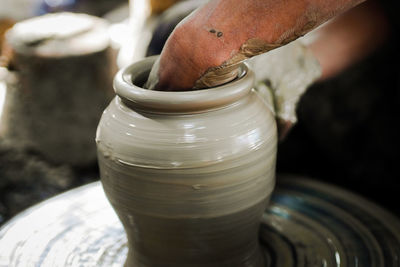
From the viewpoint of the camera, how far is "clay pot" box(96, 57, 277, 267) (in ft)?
3.78

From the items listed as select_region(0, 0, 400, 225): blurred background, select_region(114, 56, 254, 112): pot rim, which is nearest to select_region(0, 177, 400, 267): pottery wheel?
select_region(114, 56, 254, 112): pot rim

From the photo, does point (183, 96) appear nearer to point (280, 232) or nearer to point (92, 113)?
point (280, 232)

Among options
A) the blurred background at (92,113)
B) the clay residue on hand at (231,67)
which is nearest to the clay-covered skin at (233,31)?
the clay residue on hand at (231,67)

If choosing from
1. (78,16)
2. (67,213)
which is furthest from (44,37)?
(67,213)

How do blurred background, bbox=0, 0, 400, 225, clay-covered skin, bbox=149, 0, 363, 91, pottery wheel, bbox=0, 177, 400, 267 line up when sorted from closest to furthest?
clay-covered skin, bbox=149, 0, 363, 91
pottery wheel, bbox=0, 177, 400, 267
blurred background, bbox=0, 0, 400, 225

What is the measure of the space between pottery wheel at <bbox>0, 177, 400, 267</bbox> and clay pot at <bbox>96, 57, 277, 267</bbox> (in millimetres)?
201

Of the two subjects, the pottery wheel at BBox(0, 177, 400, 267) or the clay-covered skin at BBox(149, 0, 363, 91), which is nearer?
the clay-covered skin at BBox(149, 0, 363, 91)

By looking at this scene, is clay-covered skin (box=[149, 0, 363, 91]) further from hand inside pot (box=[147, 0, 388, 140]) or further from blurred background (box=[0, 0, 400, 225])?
blurred background (box=[0, 0, 400, 225])

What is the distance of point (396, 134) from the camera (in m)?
2.52

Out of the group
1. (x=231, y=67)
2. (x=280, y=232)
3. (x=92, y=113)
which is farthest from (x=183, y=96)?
(x=92, y=113)

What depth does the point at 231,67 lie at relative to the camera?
1.21 metres

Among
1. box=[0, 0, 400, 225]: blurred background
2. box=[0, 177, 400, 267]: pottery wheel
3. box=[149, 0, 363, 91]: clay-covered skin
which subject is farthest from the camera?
box=[0, 0, 400, 225]: blurred background

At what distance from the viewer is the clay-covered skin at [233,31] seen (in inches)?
43.1

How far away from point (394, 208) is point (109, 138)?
1395mm
